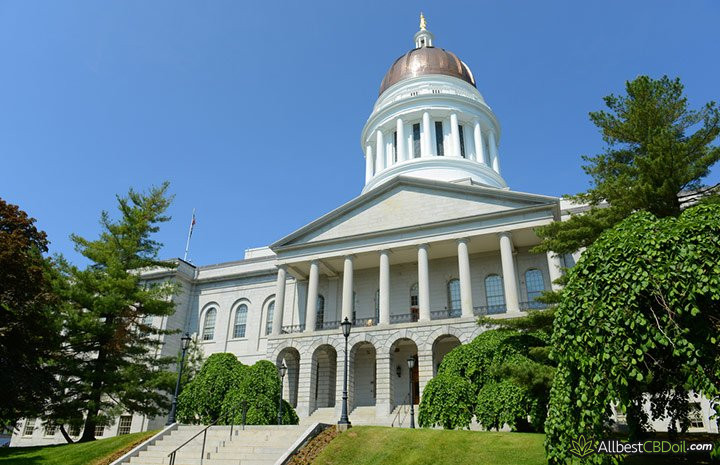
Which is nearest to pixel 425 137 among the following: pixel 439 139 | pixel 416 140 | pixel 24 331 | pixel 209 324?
pixel 416 140

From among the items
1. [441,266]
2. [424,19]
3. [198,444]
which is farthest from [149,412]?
[424,19]

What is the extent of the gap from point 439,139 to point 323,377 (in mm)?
23701

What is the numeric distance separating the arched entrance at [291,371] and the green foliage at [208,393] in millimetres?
5163

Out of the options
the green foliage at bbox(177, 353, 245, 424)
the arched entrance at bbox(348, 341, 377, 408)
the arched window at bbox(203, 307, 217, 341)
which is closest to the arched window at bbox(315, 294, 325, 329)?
the arched entrance at bbox(348, 341, 377, 408)

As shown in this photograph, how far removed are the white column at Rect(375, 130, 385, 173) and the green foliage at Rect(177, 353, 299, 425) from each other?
2330cm

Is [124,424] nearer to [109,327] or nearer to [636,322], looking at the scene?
[109,327]

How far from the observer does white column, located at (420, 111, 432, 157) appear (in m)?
41.2

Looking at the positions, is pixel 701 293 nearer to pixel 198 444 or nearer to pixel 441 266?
pixel 198 444

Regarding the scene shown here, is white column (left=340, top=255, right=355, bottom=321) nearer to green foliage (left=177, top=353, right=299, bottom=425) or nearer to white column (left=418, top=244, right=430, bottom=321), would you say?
white column (left=418, top=244, right=430, bottom=321)

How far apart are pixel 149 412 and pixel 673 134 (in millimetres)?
24499

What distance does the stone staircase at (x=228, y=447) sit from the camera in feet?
47.6

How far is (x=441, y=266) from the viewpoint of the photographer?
31172mm

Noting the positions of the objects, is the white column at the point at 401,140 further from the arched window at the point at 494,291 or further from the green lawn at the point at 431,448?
the green lawn at the point at 431,448

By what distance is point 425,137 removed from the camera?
138 ft
